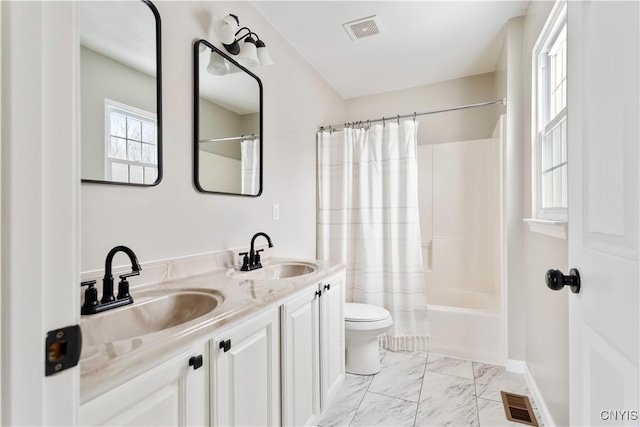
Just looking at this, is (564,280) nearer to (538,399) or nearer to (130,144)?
(538,399)

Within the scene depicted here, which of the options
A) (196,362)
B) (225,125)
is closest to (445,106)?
(225,125)

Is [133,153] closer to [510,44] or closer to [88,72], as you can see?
[88,72]

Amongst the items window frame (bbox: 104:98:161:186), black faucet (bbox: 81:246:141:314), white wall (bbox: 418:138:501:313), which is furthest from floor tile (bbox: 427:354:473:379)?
window frame (bbox: 104:98:161:186)

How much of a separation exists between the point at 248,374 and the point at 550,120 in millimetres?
2040

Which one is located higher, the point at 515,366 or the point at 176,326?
the point at 176,326

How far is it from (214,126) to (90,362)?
4.30 ft

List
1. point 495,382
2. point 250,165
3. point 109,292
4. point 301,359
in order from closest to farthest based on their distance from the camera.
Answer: point 109,292 → point 301,359 → point 250,165 → point 495,382

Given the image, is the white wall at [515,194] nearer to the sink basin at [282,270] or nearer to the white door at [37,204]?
the sink basin at [282,270]

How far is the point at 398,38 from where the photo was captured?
7.57ft

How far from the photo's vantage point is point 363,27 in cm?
215

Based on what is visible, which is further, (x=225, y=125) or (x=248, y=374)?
(x=225, y=125)

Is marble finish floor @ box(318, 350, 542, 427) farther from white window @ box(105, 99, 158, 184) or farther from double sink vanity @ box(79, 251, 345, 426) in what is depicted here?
white window @ box(105, 99, 158, 184)

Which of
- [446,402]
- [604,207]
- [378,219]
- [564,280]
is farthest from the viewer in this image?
[378,219]

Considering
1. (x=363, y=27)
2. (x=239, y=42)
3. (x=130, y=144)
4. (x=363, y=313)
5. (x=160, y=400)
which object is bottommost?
(x=363, y=313)
